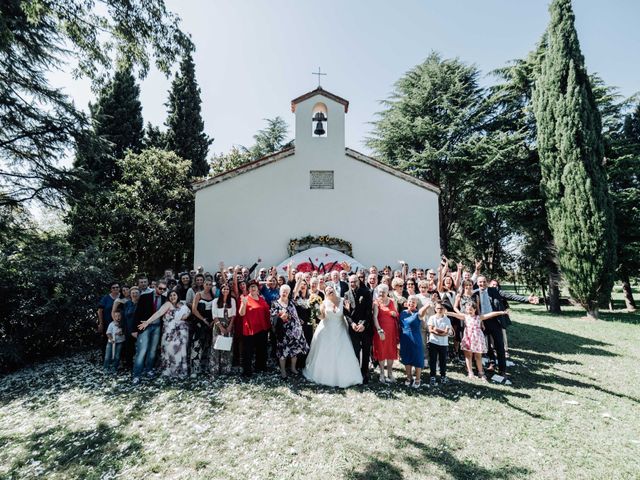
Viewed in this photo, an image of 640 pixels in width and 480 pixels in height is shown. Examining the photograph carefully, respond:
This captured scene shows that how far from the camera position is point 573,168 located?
53.1ft

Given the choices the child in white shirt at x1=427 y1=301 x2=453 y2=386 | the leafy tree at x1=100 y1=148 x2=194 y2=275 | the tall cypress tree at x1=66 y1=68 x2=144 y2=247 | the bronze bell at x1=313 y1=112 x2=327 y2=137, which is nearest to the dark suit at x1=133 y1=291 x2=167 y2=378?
the child in white shirt at x1=427 y1=301 x2=453 y2=386

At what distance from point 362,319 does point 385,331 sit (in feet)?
1.96

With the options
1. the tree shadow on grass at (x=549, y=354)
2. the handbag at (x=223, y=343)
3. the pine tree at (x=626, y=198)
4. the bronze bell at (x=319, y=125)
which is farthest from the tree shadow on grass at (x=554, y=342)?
the bronze bell at (x=319, y=125)

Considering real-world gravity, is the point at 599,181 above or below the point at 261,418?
above

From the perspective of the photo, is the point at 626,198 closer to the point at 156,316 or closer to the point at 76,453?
the point at 156,316

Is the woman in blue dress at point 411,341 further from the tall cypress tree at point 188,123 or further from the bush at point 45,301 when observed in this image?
the tall cypress tree at point 188,123

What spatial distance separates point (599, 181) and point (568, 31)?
25.9 feet

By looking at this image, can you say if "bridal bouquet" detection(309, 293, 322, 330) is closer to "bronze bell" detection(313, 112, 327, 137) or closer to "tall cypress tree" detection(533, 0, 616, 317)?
"bronze bell" detection(313, 112, 327, 137)

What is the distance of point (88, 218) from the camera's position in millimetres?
16422

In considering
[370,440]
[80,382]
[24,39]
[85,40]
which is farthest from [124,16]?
[370,440]

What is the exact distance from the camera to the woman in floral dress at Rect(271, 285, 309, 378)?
265 inches

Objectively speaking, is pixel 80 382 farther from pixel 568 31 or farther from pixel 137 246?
pixel 568 31

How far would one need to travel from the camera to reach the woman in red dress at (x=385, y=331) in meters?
6.52

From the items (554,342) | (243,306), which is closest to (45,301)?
(243,306)
